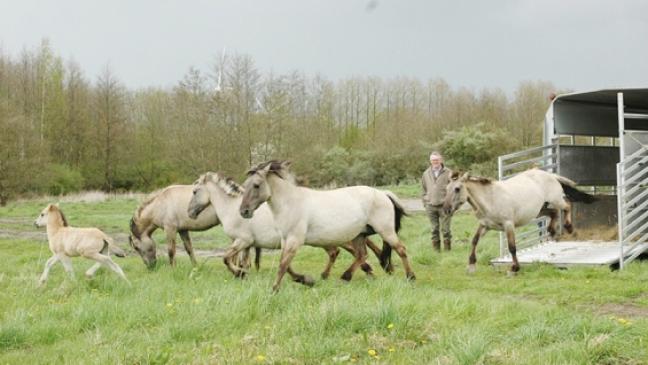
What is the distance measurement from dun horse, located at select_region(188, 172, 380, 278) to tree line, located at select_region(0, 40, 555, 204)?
22.7m

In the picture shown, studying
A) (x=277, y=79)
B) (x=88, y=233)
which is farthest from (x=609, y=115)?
(x=277, y=79)

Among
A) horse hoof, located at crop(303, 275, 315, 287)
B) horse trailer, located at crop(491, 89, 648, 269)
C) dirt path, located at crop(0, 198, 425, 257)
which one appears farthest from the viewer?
dirt path, located at crop(0, 198, 425, 257)

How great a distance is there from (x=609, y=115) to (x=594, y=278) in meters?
6.84

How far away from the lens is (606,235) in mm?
13336

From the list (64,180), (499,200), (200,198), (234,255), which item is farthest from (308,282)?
(64,180)

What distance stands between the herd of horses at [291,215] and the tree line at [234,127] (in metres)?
22.0

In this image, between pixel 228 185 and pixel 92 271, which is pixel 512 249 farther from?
pixel 92 271

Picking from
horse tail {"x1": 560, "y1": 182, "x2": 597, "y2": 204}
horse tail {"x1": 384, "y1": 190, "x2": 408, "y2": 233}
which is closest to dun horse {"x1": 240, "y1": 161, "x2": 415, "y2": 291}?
horse tail {"x1": 384, "y1": 190, "x2": 408, "y2": 233}

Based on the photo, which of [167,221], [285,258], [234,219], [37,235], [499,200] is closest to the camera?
[285,258]

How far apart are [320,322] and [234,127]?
1175 inches

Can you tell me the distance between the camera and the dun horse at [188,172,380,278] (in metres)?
10.1

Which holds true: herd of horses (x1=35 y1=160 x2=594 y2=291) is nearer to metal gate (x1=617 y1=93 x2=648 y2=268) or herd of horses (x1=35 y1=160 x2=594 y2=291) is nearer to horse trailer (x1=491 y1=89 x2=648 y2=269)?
horse trailer (x1=491 y1=89 x2=648 y2=269)

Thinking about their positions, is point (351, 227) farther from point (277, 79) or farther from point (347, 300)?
point (277, 79)

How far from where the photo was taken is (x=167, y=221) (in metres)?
11.6
